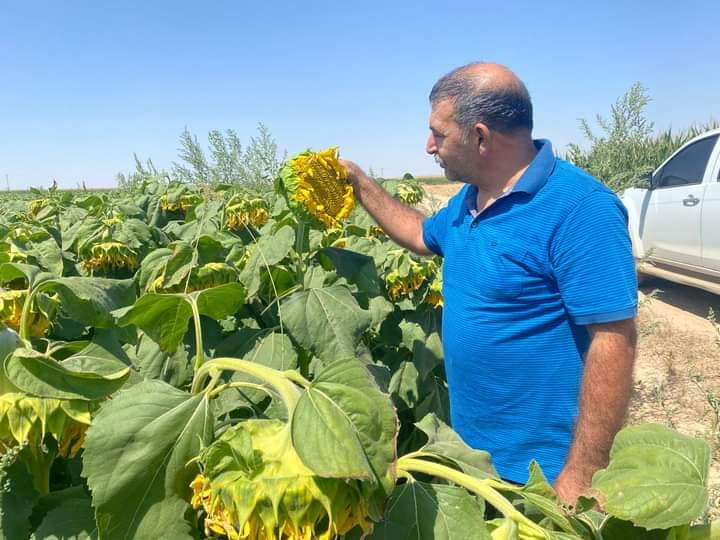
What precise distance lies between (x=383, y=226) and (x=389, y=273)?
308mm

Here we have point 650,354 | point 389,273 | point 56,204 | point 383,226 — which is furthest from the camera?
point 650,354

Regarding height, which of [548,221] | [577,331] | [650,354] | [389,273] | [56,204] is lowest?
[650,354]

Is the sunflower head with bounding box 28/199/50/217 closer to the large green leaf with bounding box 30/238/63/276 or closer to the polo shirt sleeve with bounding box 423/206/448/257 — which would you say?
the large green leaf with bounding box 30/238/63/276

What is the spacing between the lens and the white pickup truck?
687 cm

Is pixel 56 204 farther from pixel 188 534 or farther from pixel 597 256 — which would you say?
pixel 188 534

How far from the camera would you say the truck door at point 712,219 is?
6727 millimetres

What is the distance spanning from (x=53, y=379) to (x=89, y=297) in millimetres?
342

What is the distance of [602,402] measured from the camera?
190cm

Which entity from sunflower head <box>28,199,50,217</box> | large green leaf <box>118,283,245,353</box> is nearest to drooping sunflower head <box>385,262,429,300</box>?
large green leaf <box>118,283,245,353</box>

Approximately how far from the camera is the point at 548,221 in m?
2.01

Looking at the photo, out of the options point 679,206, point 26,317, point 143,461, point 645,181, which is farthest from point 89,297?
point 645,181

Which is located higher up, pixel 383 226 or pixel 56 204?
pixel 56 204


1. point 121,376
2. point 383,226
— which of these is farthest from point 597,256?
point 121,376

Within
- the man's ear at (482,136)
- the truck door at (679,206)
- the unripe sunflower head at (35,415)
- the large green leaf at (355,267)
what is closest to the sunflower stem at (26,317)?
the unripe sunflower head at (35,415)
